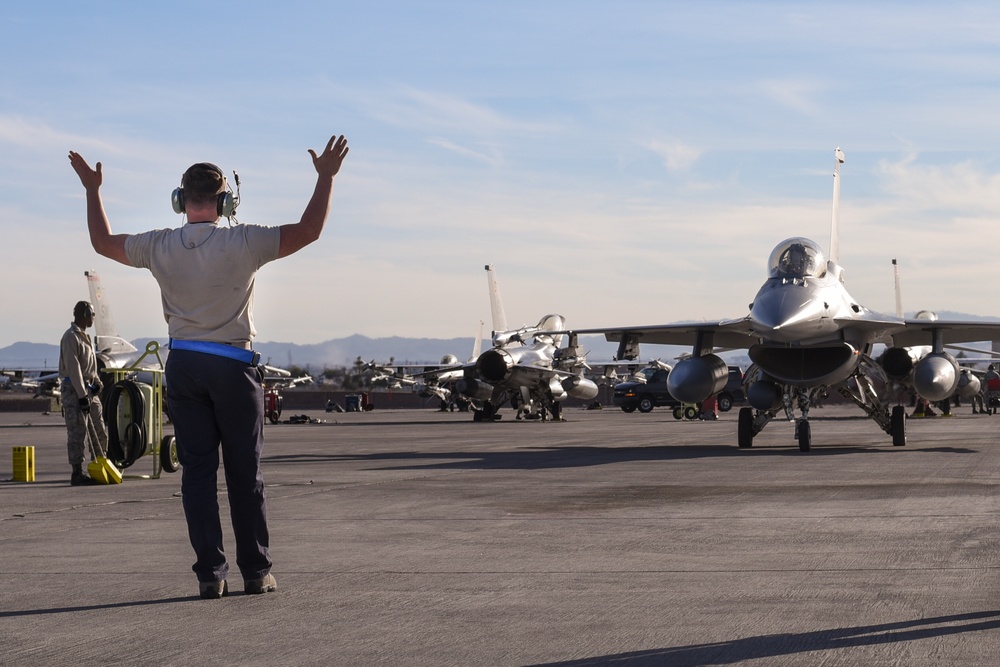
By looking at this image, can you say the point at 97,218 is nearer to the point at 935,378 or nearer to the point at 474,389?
the point at 935,378

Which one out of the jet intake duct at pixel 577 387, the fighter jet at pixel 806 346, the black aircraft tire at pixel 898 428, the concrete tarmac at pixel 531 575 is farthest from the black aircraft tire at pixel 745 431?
the jet intake duct at pixel 577 387

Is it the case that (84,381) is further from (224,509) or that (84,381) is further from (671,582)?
(671,582)

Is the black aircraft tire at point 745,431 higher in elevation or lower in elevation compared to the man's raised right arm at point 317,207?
lower

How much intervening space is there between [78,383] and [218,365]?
8.46 m

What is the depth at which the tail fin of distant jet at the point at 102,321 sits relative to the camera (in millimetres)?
48188

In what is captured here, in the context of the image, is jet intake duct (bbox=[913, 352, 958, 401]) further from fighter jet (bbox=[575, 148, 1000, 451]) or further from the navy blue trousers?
the navy blue trousers

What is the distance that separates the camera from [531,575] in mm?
6602

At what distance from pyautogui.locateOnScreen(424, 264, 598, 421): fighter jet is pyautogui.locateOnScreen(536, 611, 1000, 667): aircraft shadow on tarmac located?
34.8 metres

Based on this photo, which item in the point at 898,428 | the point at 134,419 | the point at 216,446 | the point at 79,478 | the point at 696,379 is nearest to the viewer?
the point at 216,446

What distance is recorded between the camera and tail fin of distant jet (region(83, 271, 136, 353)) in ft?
158

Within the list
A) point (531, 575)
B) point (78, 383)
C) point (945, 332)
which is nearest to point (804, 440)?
point (945, 332)

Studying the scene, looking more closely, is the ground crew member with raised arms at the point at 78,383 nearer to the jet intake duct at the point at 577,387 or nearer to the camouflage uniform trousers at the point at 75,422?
the camouflage uniform trousers at the point at 75,422

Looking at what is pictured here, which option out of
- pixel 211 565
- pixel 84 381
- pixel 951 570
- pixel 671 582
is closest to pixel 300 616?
pixel 211 565

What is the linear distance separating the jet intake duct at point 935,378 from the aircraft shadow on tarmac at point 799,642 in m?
17.5
